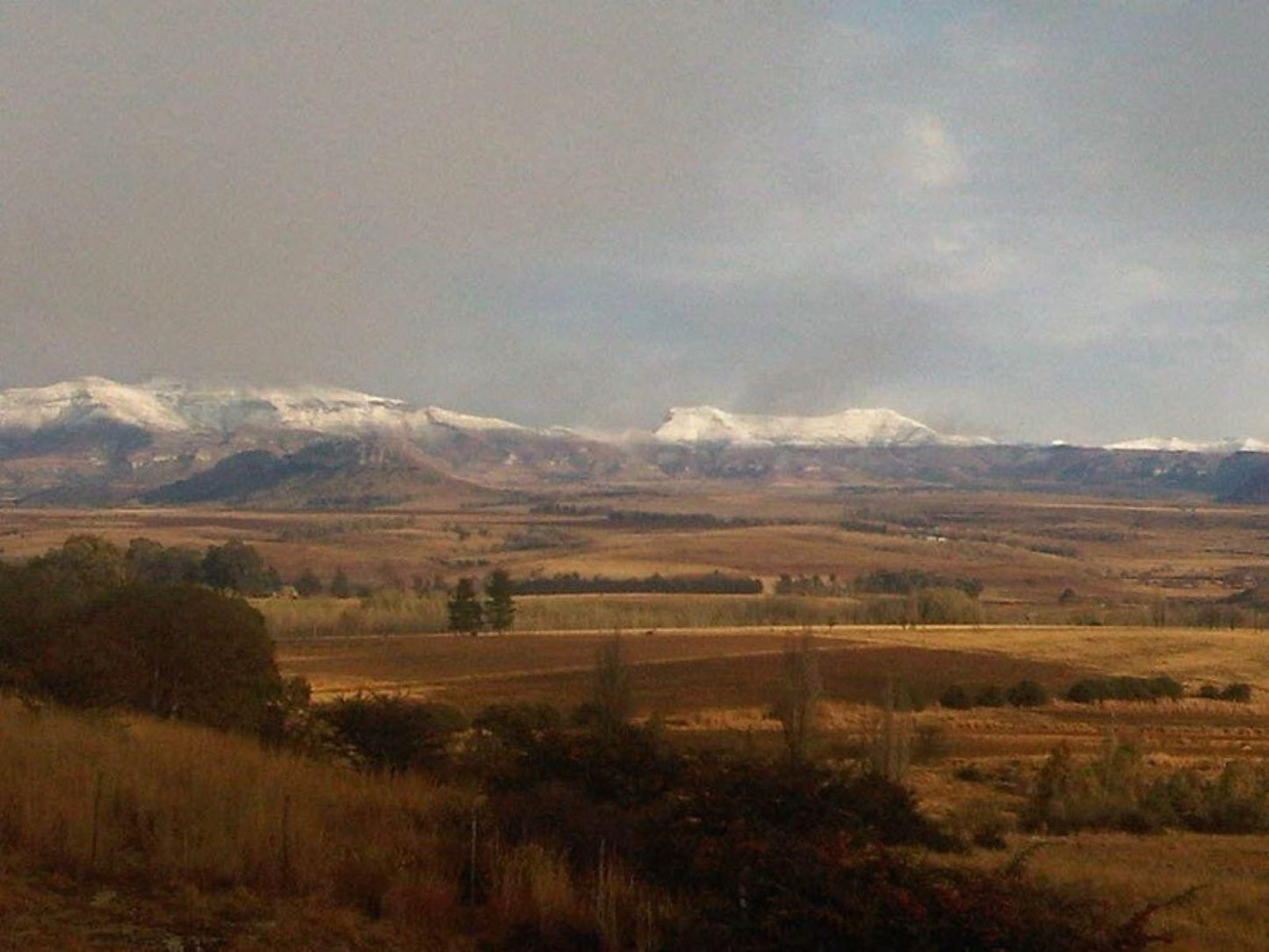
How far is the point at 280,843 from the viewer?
10820 millimetres

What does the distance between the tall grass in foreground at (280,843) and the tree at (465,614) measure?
89180mm

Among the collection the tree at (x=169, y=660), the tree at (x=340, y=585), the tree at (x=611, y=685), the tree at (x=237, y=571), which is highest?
the tree at (x=169, y=660)

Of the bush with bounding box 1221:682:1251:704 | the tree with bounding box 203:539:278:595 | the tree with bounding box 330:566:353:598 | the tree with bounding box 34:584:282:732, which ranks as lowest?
the bush with bounding box 1221:682:1251:704

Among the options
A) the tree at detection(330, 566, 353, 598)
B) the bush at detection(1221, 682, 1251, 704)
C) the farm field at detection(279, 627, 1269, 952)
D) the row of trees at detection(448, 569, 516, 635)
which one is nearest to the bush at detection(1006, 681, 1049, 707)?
the farm field at detection(279, 627, 1269, 952)

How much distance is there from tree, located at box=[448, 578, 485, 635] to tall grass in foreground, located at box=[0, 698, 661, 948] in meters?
89.2

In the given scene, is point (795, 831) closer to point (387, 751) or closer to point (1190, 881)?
point (387, 751)

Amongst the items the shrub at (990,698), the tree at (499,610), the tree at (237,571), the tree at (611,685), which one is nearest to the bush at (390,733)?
the tree at (611,685)

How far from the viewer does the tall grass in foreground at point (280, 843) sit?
991 cm

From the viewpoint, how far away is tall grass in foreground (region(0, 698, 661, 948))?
991 cm

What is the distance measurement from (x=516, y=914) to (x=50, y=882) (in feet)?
11.8

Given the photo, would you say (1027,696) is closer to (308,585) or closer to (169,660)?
(169,660)

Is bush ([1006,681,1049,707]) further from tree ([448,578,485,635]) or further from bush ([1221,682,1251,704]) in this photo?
tree ([448,578,485,635])

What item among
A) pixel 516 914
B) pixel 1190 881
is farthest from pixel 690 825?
pixel 1190 881

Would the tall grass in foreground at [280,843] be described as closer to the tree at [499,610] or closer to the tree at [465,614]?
the tree at [465,614]
